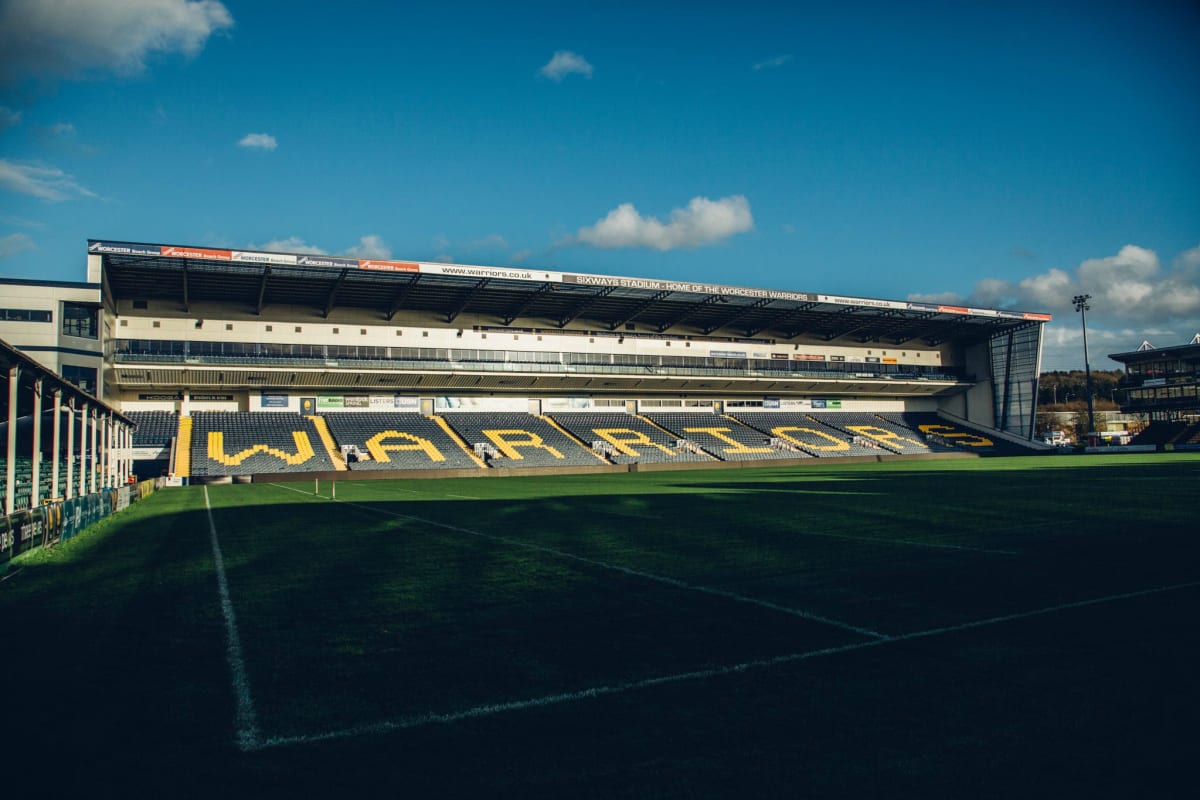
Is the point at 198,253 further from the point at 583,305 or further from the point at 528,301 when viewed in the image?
the point at 583,305

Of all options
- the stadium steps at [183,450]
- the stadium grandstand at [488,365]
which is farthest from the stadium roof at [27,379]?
the stadium steps at [183,450]

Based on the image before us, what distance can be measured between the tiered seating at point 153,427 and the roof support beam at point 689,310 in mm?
36733

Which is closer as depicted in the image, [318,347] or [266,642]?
[266,642]

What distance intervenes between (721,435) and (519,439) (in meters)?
17.0

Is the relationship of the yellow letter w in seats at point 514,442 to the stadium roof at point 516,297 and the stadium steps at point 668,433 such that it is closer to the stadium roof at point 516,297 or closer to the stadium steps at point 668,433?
the stadium roof at point 516,297

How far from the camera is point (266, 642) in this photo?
262 inches

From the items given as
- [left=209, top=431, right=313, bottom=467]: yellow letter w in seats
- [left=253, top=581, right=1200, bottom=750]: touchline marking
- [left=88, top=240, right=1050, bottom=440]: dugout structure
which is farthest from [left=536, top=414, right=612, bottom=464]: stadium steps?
[left=253, top=581, right=1200, bottom=750]: touchline marking

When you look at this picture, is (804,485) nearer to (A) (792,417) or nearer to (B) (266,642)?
(B) (266,642)

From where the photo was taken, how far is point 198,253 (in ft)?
131

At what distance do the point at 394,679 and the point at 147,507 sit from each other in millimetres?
23897

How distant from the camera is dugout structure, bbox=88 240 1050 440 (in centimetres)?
4531

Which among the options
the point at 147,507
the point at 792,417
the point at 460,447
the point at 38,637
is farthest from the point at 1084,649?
the point at 792,417

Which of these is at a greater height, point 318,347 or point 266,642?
point 318,347

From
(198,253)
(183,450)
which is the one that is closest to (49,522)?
(198,253)
